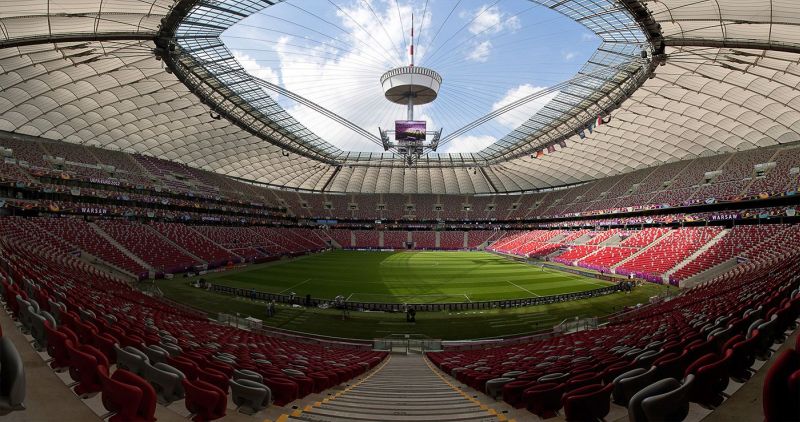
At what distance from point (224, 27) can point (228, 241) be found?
37467 millimetres

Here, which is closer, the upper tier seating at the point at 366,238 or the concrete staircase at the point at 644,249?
the concrete staircase at the point at 644,249

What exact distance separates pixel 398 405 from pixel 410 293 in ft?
92.6

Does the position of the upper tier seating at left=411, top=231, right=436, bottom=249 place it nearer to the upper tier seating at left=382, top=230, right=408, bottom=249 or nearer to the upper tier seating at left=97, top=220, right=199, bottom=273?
the upper tier seating at left=382, top=230, right=408, bottom=249

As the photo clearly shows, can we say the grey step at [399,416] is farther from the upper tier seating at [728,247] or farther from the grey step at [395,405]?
the upper tier seating at [728,247]

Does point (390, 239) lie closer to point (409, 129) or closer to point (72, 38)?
point (409, 129)

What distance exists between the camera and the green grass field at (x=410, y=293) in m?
24.6

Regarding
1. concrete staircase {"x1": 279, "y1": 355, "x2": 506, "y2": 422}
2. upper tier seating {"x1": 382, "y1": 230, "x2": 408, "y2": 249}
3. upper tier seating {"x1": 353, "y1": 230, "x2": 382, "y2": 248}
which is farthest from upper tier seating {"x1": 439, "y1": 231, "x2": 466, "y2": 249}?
concrete staircase {"x1": 279, "y1": 355, "x2": 506, "y2": 422}

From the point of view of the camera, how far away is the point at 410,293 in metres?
35.0

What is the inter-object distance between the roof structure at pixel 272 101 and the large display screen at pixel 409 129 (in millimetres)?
13926

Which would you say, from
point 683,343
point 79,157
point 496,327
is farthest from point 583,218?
point 79,157

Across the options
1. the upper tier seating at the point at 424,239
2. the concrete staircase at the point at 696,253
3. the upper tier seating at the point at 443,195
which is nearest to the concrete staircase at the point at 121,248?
the upper tier seating at the point at 443,195

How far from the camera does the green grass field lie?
80.8 feet

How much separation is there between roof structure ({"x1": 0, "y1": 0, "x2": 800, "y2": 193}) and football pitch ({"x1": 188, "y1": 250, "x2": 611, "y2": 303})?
17.6 meters

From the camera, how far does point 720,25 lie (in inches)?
983
